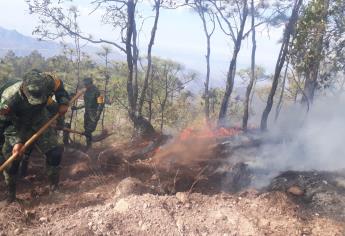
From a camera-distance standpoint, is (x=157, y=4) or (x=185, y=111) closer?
(x=157, y=4)

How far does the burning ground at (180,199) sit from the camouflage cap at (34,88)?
138cm

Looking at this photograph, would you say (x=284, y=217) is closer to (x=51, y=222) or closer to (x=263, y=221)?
(x=263, y=221)

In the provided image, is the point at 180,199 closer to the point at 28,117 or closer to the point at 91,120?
the point at 28,117

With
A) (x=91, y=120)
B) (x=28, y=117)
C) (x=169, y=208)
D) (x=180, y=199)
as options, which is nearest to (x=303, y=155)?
(x=180, y=199)

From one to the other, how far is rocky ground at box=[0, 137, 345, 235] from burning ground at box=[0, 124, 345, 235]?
1cm

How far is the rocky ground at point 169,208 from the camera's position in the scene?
170 inches

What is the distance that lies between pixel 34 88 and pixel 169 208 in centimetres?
225

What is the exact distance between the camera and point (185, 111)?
28734 millimetres

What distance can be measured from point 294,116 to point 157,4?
37.1 ft

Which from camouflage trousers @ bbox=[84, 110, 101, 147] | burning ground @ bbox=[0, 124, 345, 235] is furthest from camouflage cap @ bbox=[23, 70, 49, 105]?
camouflage trousers @ bbox=[84, 110, 101, 147]

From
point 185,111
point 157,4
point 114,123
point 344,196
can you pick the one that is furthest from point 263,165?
point 185,111

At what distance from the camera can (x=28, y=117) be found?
16.8 feet

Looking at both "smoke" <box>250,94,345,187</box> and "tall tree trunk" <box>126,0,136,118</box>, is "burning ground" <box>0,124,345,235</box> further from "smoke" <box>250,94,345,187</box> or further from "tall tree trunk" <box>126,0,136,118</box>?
→ "tall tree trunk" <box>126,0,136,118</box>

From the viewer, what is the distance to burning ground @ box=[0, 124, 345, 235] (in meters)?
4.37
